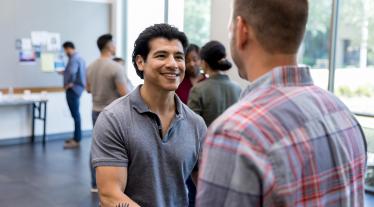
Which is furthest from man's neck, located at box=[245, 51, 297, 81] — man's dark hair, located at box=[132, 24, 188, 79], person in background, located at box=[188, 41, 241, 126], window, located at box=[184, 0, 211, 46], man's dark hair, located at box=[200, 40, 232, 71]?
window, located at box=[184, 0, 211, 46]

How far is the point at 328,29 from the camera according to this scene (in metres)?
4.85

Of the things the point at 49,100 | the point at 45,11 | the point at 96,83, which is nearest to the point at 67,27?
the point at 45,11

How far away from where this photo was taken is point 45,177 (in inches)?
193

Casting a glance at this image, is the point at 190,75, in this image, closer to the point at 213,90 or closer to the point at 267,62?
the point at 213,90

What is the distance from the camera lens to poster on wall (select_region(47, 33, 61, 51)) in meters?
6.77

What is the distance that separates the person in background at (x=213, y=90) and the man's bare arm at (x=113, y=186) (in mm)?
1616

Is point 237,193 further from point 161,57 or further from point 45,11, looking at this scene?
point 45,11

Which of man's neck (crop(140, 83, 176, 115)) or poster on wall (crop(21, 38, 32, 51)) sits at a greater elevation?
poster on wall (crop(21, 38, 32, 51))

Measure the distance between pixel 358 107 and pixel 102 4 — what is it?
4492mm

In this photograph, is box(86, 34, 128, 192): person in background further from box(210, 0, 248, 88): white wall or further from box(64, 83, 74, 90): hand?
box(64, 83, 74, 90): hand

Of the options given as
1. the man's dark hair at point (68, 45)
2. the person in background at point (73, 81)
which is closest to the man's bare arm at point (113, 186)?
the person in background at point (73, 81)

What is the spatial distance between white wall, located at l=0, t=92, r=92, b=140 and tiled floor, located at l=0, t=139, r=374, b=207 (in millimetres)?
327

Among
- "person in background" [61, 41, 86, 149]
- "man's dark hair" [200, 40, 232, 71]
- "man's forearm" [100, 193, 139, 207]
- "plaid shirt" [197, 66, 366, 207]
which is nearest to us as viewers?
"plaid shirt" [197, 66, 366, 207]

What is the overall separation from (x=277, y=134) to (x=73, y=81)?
19.5 ft
